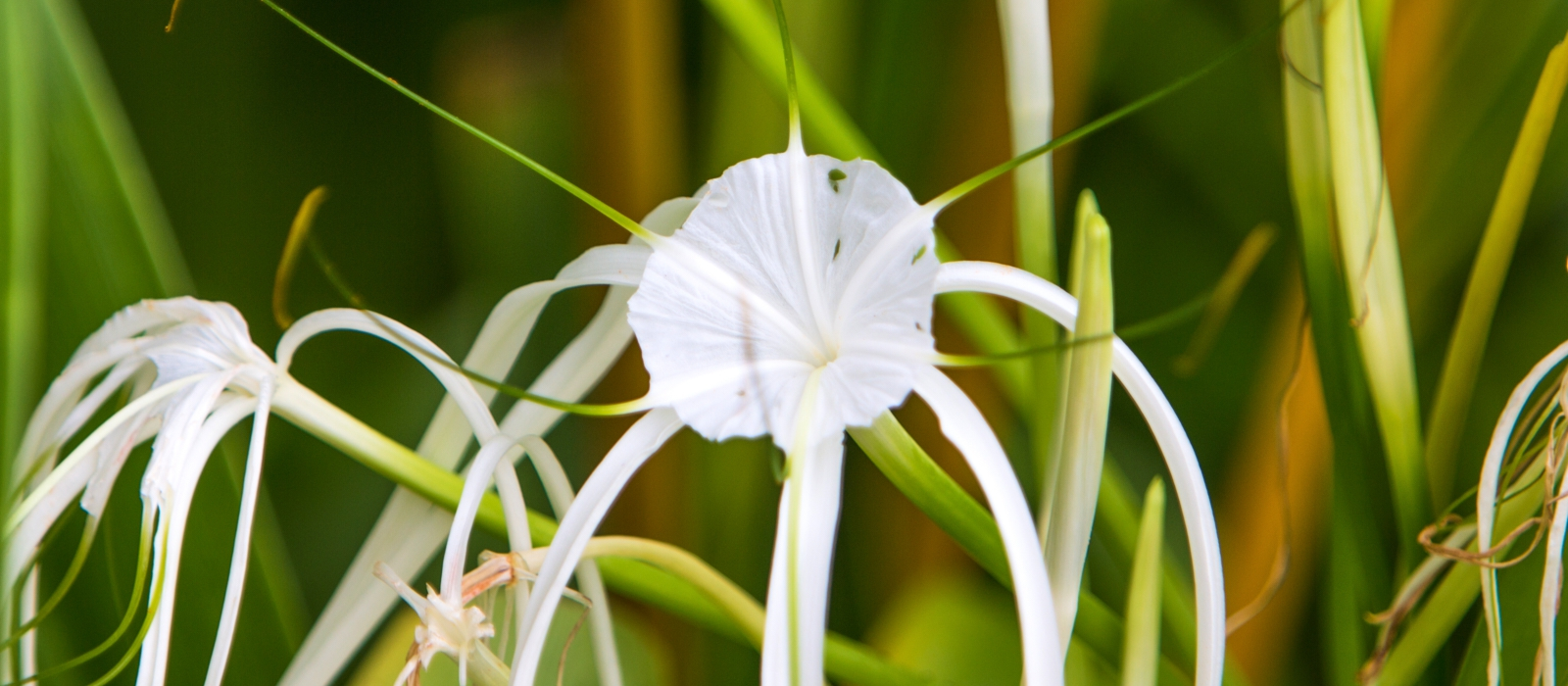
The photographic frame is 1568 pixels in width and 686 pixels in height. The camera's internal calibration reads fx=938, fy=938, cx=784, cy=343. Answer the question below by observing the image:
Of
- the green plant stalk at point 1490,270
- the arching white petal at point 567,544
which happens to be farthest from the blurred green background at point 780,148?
the arching white petal at point 567,544

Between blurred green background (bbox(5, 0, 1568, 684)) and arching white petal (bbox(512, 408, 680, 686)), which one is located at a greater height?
blurred green background (bbox(5, 0, 1568, 684))

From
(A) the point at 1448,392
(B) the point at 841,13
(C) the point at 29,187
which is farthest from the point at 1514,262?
(C) the point at 29,187

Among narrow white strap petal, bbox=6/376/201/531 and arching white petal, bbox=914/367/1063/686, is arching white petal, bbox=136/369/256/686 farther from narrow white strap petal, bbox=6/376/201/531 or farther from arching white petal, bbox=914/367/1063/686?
arching white petal, bbox=914/367/1063/686

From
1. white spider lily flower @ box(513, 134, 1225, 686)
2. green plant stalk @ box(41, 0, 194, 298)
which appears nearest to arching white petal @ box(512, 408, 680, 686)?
white spider lily flower @ box(513, 134, 1225, 686)

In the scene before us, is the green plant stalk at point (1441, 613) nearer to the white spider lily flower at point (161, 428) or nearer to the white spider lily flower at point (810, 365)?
the white spider lily flower at point (810, 365)

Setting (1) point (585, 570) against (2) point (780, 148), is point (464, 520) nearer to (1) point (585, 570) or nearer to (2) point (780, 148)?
(1) point (585, 570)

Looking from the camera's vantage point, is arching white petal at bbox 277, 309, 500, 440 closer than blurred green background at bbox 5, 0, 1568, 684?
Yes

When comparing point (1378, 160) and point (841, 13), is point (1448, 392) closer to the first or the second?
point (1378, 160)

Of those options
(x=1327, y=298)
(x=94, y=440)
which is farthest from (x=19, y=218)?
(x=1327, y=298)
